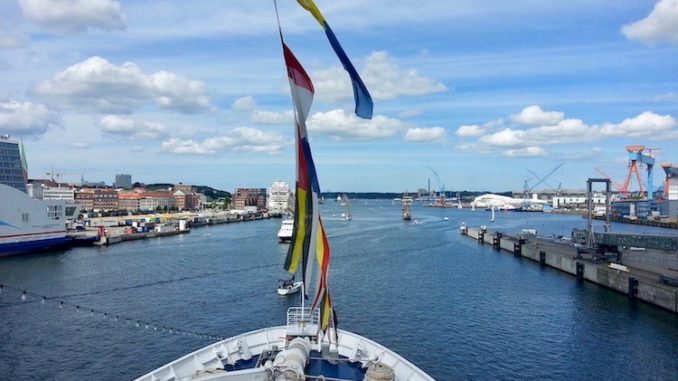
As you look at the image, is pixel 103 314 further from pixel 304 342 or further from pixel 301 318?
pixel 304 342

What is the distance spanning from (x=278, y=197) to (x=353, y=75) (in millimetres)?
147101

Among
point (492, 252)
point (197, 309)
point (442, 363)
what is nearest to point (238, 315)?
point (197, 309)

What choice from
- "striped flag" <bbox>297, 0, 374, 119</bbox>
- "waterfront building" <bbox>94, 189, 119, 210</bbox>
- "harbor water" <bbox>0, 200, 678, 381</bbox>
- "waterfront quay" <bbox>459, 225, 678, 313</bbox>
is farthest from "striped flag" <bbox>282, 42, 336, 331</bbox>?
"waterfront building" <bbox>94, 189, 119, 210</bbox>

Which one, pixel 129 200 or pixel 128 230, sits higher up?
pixel 129 200

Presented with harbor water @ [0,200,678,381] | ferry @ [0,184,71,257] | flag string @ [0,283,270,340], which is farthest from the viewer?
ferry @ [0,184,71,257]

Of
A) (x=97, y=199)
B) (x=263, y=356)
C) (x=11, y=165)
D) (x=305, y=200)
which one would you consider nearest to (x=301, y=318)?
(x=263, y=356)

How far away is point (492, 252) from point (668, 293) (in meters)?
27.4

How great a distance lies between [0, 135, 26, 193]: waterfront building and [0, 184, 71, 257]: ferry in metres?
2.41

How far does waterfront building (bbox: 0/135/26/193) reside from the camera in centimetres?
4931

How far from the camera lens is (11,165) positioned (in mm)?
50156

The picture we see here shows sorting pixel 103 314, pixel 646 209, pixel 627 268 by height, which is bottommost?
pixel 103 314

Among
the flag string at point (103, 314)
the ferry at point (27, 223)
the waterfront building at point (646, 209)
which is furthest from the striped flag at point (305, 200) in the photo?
the waterfront building at point (646, 209)

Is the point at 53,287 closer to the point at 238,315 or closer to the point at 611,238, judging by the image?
the point at 238,315

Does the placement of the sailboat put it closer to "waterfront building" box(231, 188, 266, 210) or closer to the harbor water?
the harbor water
